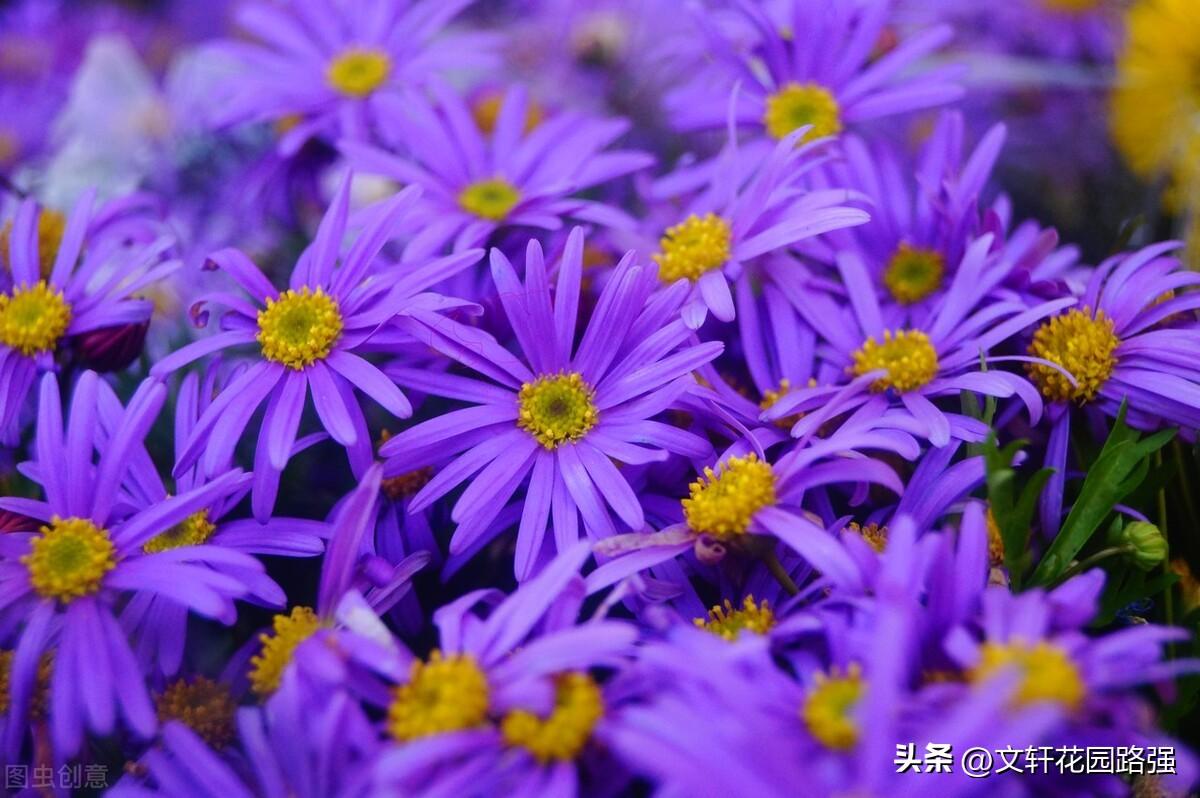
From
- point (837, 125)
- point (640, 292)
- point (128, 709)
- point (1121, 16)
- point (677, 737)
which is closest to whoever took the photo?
point (677, 737)

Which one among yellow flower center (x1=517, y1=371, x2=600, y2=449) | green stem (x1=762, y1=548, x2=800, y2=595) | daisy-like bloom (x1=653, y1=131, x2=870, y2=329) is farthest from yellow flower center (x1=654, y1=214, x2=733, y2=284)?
green stem (x1=762, y1=548, x2=800, y2=595)

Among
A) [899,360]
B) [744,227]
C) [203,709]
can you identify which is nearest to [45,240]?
[203,709]

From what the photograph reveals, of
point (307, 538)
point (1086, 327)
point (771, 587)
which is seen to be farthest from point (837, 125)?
point (307, 538)

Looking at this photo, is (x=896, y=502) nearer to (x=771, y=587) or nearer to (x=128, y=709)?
(x=771, y=587)

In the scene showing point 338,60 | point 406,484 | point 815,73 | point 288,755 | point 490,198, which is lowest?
point 288,755

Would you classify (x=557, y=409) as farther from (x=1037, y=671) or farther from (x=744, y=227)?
(x=1037, y=671)

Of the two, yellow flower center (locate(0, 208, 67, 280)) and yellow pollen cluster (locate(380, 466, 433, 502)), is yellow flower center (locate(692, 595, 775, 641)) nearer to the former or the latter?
yellow pollen cluster (locate(380, 466, 433, 502))

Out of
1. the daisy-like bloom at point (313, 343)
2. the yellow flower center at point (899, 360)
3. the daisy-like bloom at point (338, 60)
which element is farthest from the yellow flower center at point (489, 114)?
the yellow flower center at point (899, 360)
